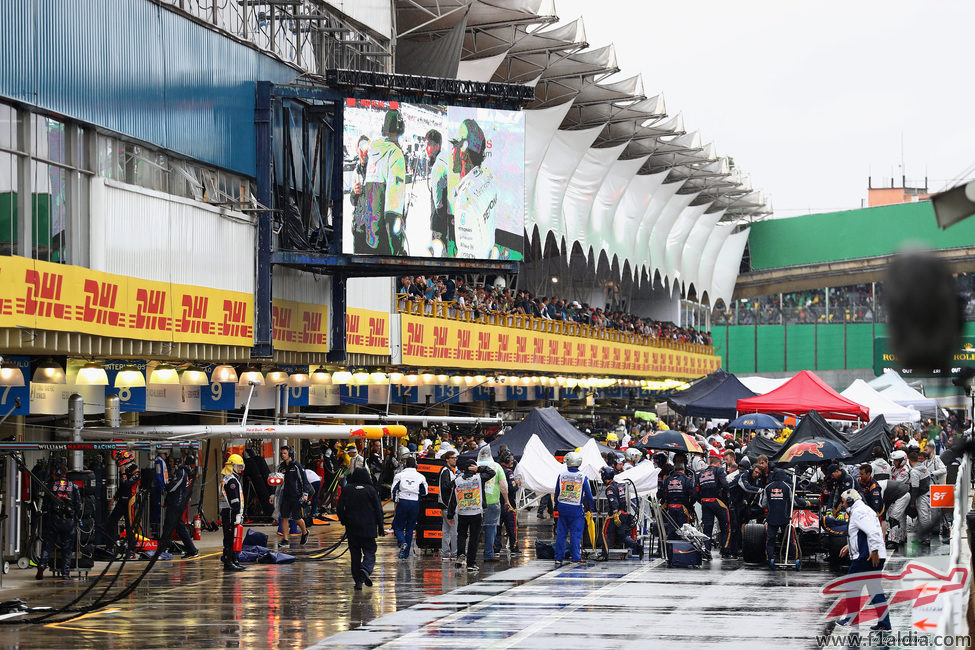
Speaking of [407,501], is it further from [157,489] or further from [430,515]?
[157,489]

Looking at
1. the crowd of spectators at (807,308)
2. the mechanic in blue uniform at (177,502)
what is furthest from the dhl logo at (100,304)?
the crowd of spectators at (807,308)

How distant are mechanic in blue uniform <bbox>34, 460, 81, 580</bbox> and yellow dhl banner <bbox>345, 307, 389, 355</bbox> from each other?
1005 centimetres

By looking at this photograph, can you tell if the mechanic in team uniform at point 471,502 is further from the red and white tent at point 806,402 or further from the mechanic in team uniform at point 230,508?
the red and white tent at point 806,402

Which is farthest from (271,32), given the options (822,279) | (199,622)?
(822,279)

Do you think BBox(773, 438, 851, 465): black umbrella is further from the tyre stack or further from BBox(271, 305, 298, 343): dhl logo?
BBox(271, 305, 298, 343): dhl logo

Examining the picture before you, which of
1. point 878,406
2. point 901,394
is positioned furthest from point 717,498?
point 901,394

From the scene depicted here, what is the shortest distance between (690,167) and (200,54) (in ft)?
142

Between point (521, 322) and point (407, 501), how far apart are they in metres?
21.0

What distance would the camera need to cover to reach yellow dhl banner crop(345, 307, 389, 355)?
27391 mm

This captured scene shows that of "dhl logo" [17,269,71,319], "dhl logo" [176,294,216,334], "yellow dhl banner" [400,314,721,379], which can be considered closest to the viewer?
"dhl logo" [17,269,71,319]

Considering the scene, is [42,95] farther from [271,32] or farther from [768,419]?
[768,419]

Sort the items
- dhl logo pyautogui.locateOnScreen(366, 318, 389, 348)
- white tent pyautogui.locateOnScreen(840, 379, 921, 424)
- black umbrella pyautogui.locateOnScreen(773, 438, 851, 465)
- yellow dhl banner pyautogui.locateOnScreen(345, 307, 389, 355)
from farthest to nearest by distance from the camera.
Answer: white tent pyautogui.locateOnScreen(840, 379, 921, 424) < dhl logo pyautogui.locateOnScreen(366, 318, 389, 348) < yellow dhl banner pyautogui.locateOnScreen(345, 307, 389, 355) < black umbrella pyautogui.locateOnScreen(773, 438, 851, 465)

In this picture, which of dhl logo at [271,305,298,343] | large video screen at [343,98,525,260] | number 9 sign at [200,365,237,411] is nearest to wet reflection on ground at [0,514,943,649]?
number 9 sign at [200,365,237,411]

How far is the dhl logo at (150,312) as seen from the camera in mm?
18578
